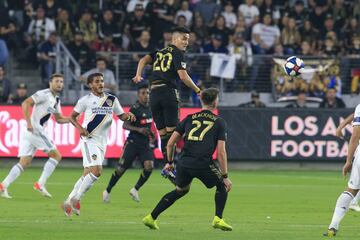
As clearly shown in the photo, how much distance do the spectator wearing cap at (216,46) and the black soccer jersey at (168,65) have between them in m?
14.6

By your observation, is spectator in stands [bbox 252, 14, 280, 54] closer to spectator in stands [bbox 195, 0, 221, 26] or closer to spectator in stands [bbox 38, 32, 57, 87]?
spectator in stands [bbox 195, 0, 221, 26]

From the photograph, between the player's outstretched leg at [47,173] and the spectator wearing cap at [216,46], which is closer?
the player's outstretched leg at [47,173]

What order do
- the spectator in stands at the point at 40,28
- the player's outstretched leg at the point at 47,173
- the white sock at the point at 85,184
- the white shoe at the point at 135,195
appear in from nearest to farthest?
1. the white sock at the point at 85,184
2. the white shoe at the point at 135,195
3. the player's outstretched leg at the point at 47,173
4. the spectator in stands at the point at 40,28

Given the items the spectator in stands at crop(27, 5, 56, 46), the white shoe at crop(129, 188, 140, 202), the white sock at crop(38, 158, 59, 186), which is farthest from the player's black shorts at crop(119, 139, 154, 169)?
the spectator in stands at crop(27, 5, 56, 46)

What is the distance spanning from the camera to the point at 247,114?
101ft

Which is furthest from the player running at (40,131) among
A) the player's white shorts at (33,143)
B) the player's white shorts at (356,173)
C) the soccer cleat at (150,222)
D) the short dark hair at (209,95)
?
the player's white shorts at (356,173)

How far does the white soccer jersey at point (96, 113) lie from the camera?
59.2ft

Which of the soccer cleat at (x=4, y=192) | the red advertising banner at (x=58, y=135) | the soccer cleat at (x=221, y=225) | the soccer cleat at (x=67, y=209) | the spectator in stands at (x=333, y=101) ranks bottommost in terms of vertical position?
the red advertising banner at (x=58, y=135)

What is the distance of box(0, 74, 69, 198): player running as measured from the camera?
21.5m

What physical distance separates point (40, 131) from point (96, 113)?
14.8 ft

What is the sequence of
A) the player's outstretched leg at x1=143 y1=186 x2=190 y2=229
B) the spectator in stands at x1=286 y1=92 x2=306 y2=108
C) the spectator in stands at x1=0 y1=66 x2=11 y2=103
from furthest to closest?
the spectator in stands at x1=286 y1=92 x2=306 y2=108 → the spectator in stands at x1=0 y1=66 x2=11 y2=103 → the player's outstretched leg at x1=143 y1=186 x2=190 y2=229

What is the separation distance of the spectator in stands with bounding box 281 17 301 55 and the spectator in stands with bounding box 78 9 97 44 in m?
5.65

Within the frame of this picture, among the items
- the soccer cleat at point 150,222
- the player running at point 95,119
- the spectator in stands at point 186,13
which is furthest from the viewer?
the spectator in stands at point 186,13

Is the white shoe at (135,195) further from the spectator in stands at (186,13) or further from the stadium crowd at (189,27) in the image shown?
the spectator in stands at (186,13)
